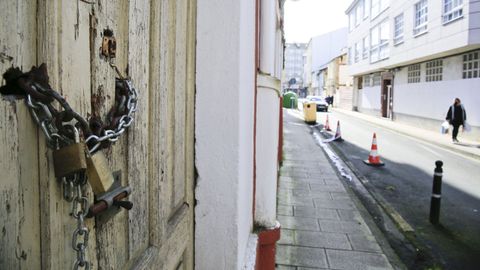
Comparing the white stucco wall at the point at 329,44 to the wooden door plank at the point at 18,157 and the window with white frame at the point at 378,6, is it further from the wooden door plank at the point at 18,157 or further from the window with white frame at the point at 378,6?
the wooden door plank at the point at 18,157

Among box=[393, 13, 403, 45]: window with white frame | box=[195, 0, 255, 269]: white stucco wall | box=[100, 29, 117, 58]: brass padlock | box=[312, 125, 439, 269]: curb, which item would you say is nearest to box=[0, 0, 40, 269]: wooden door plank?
box=[100, 29, 117, 58]: brass padlock

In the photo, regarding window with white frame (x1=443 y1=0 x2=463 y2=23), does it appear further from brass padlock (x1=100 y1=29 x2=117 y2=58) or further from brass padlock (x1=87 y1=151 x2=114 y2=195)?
brass padlock (x1=87 y1=151 x2=114 y2=195)

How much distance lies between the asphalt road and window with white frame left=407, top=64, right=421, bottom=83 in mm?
8353

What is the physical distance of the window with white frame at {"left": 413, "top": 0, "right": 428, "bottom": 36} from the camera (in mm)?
19438

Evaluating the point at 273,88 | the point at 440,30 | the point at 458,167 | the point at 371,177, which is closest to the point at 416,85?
the point at 440,30

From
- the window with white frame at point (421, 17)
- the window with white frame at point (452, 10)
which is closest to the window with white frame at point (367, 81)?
the window with white frame at point (421, 17)

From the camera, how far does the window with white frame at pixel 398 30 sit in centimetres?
2335

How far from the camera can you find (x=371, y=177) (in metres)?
8.99

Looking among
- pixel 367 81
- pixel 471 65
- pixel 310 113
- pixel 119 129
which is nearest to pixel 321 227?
pixel 119 129

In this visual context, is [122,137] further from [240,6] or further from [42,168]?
[240,6]

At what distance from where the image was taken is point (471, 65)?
1570 cm

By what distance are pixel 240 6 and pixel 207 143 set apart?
687 millimetres

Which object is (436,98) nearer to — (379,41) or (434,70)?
(434,70)

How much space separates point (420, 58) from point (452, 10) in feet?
12.4
